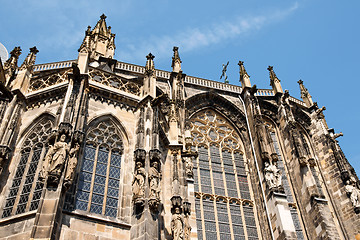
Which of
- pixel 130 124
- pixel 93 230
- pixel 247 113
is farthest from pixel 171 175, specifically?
pixel 247 113

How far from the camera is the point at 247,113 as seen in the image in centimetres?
1900

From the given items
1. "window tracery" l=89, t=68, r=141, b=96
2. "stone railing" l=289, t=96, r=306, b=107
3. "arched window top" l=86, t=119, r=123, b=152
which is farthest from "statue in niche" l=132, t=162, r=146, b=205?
"stone railing" l=289, t=96, r=306, b=107

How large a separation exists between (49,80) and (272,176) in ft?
29.1

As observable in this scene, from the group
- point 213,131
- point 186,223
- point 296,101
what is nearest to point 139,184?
point 186,223

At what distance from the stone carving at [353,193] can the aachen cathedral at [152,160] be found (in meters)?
0.04

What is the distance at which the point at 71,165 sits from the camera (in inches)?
376

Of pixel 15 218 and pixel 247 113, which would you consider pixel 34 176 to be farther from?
pixel 247 113

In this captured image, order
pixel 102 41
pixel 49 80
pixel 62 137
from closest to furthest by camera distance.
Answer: pixel 62 137 → pixel 49 80 → pixel 102 41

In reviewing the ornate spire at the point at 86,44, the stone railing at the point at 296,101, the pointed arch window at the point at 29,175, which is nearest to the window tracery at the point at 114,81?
the ornate spire at the point at 86,44

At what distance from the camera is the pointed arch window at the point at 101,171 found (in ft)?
32.8

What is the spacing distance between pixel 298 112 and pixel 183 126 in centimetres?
796

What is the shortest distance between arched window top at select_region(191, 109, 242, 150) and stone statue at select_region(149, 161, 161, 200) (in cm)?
719

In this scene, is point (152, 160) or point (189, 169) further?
point (189, 169)

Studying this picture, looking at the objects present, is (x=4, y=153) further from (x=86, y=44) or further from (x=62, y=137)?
(x=86, y=44)
